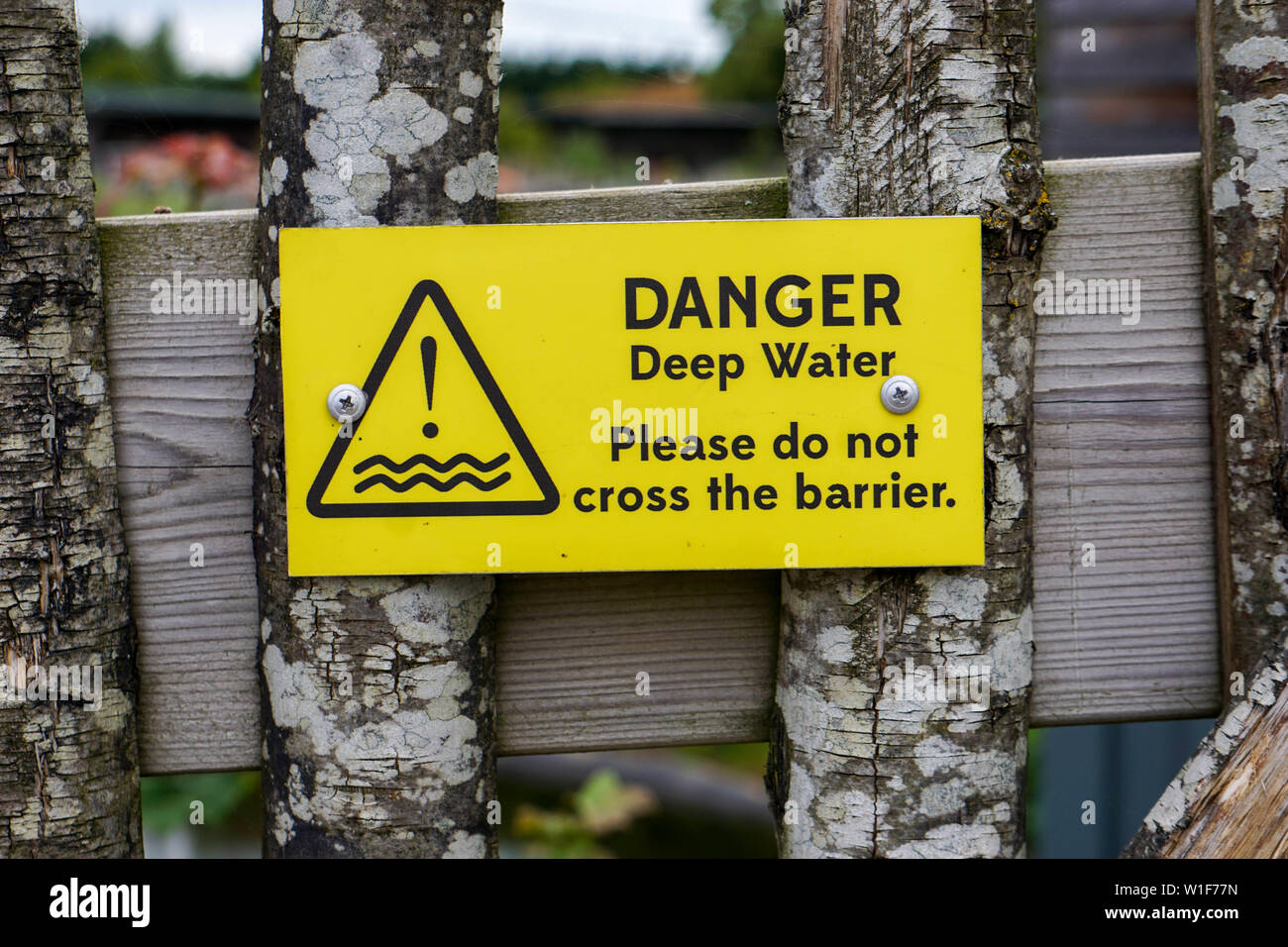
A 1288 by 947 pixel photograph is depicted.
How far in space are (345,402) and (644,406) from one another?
0.40 meters

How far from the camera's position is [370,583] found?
1404 mm

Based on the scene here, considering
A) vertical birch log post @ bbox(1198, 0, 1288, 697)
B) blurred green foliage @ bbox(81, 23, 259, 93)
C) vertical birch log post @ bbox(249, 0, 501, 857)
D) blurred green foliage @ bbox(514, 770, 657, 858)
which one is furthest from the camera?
blurred green foliage @ bbox(81, 23, 259, 93)

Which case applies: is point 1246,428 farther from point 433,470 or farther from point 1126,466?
point 433,470

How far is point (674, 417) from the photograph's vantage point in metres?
1.40

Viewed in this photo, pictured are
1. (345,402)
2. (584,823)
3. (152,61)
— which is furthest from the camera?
(152,61)

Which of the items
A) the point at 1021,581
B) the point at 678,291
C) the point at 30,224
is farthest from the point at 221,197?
the point at 1021,581

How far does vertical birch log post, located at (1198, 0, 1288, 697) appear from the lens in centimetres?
146

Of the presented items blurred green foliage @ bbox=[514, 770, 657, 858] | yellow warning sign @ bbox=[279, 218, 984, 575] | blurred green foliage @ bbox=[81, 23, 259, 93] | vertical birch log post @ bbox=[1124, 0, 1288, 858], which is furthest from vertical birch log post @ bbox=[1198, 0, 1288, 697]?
blurred green foliage @ bbox=[81, 23, 259, 93]

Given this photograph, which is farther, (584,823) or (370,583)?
(584,823)

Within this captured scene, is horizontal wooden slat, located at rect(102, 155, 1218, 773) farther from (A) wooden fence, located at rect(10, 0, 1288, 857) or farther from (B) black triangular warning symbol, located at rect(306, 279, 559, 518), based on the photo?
(B) black triangular warning symbol, located at rect(306, 279, 559, 518)

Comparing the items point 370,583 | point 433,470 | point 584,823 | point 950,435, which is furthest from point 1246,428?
point 584,823

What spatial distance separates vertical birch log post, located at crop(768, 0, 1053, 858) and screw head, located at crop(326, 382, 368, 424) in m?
0.65
